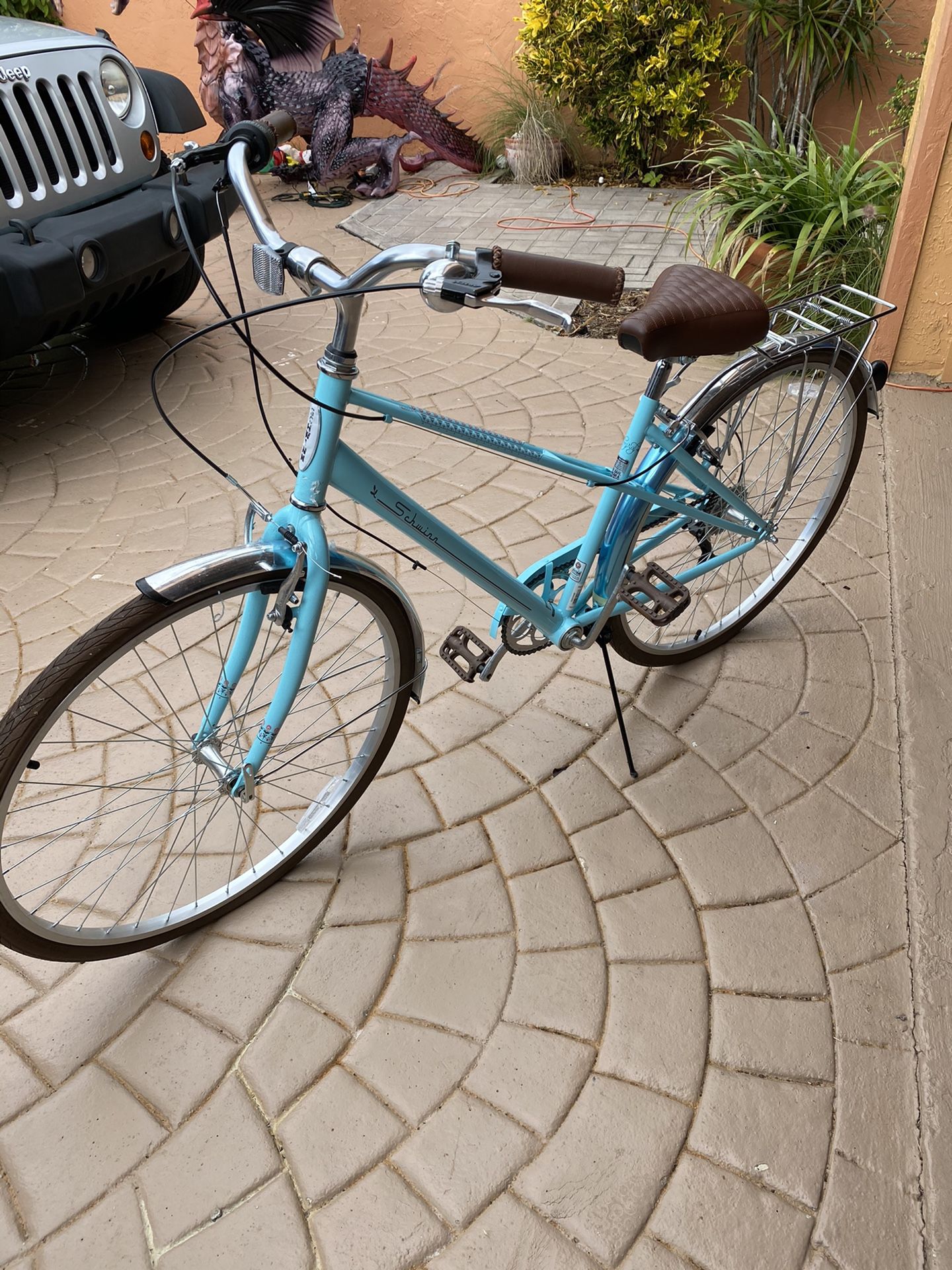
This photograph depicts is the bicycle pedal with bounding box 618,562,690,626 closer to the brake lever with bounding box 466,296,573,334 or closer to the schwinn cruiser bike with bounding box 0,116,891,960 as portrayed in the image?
the schwinn cruiser bike with bounding box 0,116,891,960

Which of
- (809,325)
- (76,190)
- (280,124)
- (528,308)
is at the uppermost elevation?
(280,124)

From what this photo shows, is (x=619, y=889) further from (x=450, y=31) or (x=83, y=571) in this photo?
(x=450, y=31)

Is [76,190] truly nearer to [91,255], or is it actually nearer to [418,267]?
[91,255]

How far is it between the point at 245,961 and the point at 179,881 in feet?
0.98

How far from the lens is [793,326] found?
263 cm

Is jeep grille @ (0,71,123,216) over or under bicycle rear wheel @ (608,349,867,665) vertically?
over

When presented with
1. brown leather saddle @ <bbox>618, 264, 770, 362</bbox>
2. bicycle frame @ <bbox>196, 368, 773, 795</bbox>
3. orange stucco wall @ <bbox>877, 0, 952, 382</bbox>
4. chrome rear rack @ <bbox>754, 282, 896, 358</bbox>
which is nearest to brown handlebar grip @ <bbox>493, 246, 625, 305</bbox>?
brown leather saddle @ <bbox>618, 264, 770, 362</bbox>

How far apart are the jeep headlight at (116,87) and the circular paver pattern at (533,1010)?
223 centimetres

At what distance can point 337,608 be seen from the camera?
3084 millimetres

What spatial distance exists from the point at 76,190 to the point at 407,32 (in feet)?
15.7

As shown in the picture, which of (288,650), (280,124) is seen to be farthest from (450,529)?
(280,124)

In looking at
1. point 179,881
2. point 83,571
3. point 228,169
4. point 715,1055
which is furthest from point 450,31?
point 715,1055

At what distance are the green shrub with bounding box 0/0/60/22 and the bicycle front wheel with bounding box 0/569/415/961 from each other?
689cm

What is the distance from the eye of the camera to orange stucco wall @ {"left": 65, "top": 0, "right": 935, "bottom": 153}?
726 centimetres
